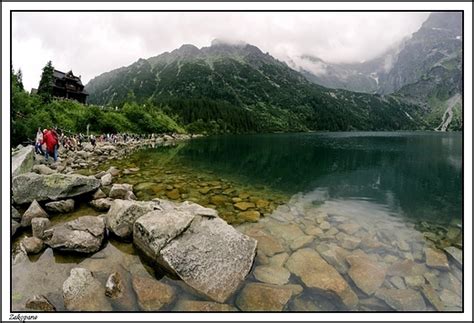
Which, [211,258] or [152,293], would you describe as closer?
[152,293]

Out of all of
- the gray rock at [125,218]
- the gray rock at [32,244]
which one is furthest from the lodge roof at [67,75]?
the gray rock at [125,218]

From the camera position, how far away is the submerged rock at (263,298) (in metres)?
6.55

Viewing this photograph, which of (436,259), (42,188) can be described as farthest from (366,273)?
(42,188)

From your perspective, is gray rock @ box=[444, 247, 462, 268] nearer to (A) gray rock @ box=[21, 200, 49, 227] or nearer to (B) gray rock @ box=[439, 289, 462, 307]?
(B) gray rock @ box=[439, 289, 462, 307]

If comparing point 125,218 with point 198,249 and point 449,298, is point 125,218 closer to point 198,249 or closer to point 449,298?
point 198,249

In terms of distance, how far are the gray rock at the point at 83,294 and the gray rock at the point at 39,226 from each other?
3092mm

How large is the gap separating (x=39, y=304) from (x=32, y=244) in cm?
288

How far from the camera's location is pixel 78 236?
27.8ft

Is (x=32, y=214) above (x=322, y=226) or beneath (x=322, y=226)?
above

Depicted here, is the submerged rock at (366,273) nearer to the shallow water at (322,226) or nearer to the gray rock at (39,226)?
the shallow water at (322,226)

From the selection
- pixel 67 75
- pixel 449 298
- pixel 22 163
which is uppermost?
pixel 67 75

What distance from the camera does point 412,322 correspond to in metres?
4.96

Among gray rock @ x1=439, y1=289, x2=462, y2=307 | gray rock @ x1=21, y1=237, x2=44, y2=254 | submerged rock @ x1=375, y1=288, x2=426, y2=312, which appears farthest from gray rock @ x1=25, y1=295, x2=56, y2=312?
gray rock @ x1=439, y1=289, x2=462, y2=307

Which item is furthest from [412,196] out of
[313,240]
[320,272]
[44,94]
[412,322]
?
[44,94]
